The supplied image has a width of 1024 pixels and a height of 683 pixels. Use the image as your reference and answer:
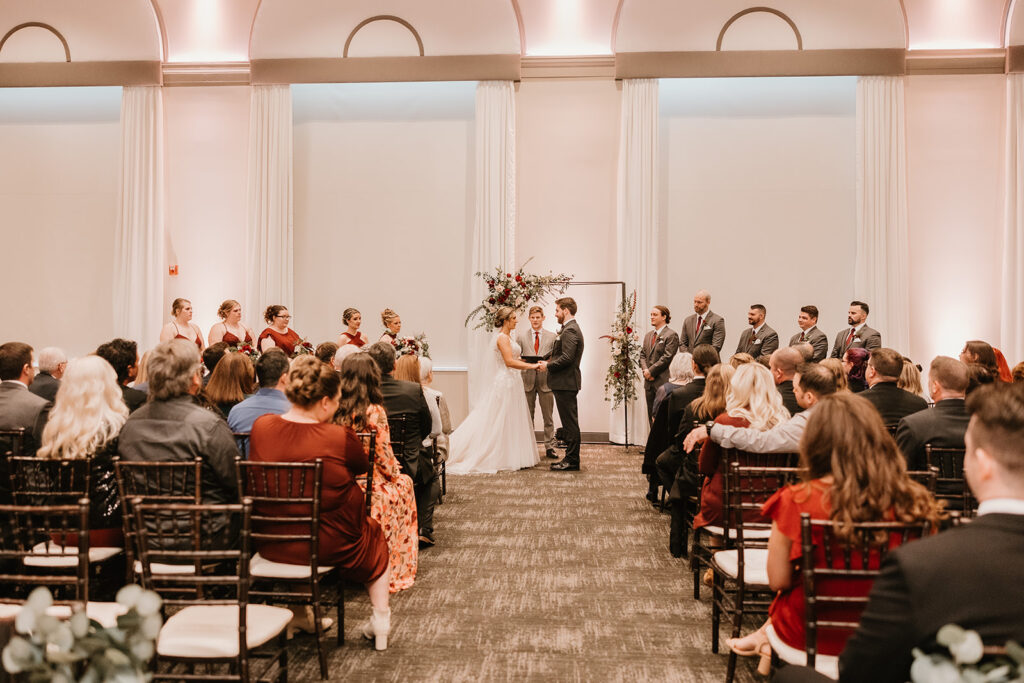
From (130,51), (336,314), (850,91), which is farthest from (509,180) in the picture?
(130,51)

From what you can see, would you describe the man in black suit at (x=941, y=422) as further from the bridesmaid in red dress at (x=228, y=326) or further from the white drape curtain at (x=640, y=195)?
the bridesmaid in red dress at (x=228, y=326)

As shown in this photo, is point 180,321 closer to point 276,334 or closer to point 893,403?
point 276,334

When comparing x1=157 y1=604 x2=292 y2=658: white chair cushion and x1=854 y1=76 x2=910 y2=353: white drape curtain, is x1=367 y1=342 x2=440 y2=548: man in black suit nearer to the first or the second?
x1=157 y1=604 x2=292 y2=658: white chair cushion

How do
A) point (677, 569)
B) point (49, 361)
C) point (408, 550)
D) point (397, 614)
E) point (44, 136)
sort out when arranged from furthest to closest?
point (44, 136) < point (49, 361) < point (677, 569) < point (408, 550) < point (397, 614)

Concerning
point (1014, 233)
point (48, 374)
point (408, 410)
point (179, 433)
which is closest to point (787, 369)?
point (408, 410)

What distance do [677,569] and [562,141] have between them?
695 centimetres

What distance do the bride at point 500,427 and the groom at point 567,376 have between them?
266 mm

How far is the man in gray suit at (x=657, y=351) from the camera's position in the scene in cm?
916

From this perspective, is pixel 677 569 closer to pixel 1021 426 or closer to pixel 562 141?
pixel 1021 426

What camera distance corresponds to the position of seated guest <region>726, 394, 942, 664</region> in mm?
2350

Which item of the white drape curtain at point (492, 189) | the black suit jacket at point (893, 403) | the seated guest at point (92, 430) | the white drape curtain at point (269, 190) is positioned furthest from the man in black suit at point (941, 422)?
the white drape curtain at point (269, 190)

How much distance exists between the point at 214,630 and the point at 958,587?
216cm

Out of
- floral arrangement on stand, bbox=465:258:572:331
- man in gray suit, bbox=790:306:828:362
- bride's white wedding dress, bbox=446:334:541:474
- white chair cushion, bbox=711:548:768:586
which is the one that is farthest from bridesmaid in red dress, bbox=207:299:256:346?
white chair cushion, bbox=711:548:768:586

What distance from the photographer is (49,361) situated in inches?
215
